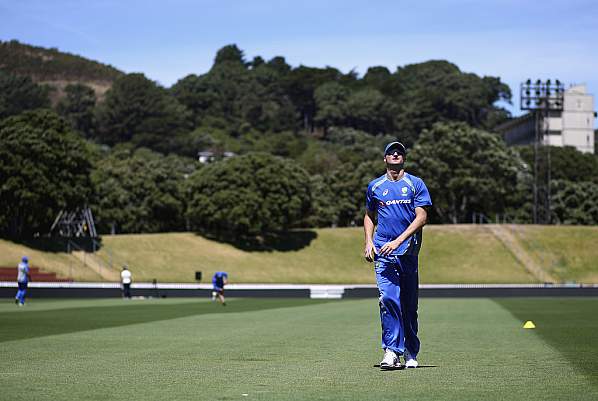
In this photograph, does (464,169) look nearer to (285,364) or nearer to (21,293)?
(21,293)

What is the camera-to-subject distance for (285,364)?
12281 mm

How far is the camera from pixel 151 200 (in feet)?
347

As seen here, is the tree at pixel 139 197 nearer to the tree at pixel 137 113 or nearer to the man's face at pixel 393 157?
the tree at pixel 137 113

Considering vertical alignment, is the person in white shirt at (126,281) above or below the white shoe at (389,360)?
below

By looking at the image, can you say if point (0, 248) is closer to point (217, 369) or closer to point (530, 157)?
point (217, 369)

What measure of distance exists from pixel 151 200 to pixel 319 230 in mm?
17265

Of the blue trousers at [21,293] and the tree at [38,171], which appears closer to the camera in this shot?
the blue trousers at [21,293]

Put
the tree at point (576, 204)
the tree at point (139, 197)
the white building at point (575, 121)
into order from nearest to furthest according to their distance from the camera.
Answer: the tree at point (139, 197) < the tree at point (576, 204) < the white building at point (575, 121)

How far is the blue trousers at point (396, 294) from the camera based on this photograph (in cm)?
1162

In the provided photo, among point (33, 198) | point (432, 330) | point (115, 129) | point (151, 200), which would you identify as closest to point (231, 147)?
point (115, 129)

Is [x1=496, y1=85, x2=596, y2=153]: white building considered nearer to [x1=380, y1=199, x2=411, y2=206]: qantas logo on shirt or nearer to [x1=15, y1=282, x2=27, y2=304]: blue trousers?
[x1=15, y1=282, x2=27, y2=304]: blue trousers

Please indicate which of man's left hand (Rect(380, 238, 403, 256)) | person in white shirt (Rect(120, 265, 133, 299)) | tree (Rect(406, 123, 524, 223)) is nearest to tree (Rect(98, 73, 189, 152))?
tree (Rect(406, 123, 524, 223))

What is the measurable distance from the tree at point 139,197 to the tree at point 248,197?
157 inches

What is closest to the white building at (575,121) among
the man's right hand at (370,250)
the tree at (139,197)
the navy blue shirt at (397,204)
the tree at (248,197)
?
the tree at (248,197)
